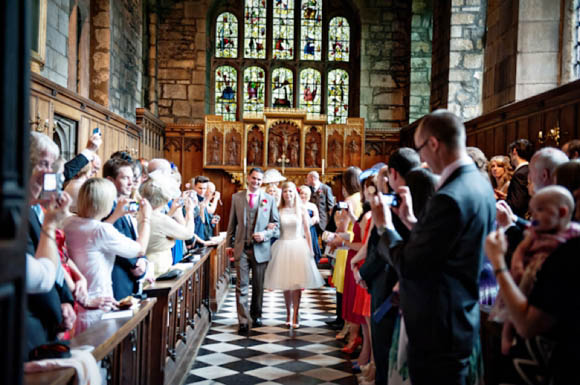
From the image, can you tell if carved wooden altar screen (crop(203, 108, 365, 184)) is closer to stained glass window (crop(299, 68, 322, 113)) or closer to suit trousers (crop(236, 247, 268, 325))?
stained glass window (crop(299, 68, 322, 113))

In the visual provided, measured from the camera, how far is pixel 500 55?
7898mm

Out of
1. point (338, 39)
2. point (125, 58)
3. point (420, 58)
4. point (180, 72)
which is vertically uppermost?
point (338, 39)

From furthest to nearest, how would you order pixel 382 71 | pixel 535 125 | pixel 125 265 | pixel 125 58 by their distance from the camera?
pixel 382 71, pixel 125 58, pixel 535 125, pixel 125 265

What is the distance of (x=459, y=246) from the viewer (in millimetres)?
2023

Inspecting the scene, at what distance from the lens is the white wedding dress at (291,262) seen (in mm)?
5629

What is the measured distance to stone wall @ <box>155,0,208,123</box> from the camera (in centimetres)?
1341

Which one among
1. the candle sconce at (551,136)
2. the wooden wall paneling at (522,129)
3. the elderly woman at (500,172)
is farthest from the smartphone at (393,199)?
the wooden wall paneling at (522,129)

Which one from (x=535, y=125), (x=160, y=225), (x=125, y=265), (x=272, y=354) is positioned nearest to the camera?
(x=125, y=265)

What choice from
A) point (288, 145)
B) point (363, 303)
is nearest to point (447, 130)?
point (363, 303)

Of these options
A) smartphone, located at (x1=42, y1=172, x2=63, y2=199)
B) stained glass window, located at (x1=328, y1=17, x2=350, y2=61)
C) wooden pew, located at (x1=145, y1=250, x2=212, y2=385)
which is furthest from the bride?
stained glass window, located at (x1=328, y1=17, x2=350, y2=61)

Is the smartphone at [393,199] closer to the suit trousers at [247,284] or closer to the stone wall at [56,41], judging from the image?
the suit trousers at [247,284]

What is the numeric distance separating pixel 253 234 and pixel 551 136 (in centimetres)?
368

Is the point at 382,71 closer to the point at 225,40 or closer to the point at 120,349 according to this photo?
the point at 225,40

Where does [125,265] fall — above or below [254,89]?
below
